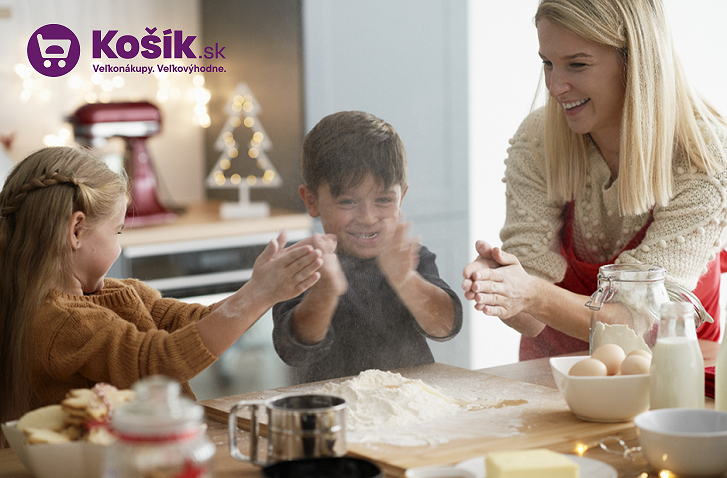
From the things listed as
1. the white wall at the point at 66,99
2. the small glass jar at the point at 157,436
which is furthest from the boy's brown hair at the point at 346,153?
the white wall at the point at 66,99

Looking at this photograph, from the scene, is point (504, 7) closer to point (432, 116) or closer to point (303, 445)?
point (432, 116)

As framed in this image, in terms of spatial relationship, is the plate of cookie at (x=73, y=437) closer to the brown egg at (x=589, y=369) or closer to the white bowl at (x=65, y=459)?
the white bowl at (x=65, y=459)

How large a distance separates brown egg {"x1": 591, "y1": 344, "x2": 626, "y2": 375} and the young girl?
1.42 feet

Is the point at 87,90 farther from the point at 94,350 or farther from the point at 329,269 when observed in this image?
the point at 94,350

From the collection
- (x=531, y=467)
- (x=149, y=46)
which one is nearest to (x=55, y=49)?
(x=149, y=46)

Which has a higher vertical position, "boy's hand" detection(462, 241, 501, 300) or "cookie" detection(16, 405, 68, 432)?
"boy's hand" detection(462, 241, 501, 300)

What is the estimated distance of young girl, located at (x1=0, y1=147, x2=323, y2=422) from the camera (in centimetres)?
94

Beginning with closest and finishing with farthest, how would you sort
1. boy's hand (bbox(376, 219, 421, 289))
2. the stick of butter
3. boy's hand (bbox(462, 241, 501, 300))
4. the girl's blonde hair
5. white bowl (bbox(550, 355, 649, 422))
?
the stick of butter → white bowl (bbox(550, 355, 649, 422)) → the girl's blonde hair → boy's hand (bbox(462, 241, 501, 300)) → boy's hand (bbox(376, 219, 421, 289))

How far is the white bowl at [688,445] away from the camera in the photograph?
2.29ft

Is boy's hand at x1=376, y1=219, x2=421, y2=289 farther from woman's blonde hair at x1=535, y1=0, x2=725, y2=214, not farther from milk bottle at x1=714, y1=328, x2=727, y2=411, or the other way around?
milk bottle at x1=714, y1=328, x2=727, y2=411

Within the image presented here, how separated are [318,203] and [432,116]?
335 mm

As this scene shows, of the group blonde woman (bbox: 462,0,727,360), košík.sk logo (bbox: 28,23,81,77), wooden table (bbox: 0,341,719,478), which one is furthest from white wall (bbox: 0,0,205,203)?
wooden table (bbox: 0,341,719,478)

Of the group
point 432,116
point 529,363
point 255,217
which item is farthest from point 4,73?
point 529,363

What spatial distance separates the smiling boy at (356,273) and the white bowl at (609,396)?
42 centimetres
